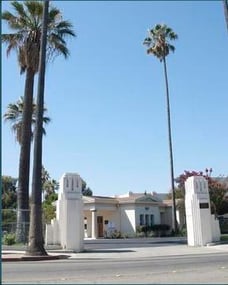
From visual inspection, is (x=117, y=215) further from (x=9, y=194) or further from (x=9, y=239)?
(x=9, y=194)

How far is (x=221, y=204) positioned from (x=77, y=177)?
94.4 feet

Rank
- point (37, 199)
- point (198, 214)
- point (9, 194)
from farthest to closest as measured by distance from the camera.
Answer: point (9, 194)
point (198, 214)
point (37, 199)

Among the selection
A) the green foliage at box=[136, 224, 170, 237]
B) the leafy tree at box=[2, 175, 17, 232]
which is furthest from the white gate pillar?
the leafy tree at box=[2, 175, 17, 232]

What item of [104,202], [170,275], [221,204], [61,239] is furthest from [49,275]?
[221,204]

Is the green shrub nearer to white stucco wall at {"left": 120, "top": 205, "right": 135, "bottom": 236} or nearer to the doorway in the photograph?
the doorway

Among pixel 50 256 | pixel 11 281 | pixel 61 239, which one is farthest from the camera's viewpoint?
pixel 61 239

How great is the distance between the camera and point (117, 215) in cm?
5422

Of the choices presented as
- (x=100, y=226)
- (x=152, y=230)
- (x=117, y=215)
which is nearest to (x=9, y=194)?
(x=117, y=215)

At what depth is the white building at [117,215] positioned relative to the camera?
171ft

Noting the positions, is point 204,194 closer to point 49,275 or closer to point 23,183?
point 23,183

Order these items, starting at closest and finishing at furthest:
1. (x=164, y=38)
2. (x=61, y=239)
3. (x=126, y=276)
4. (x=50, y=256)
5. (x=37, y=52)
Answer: (x=126, y=276), (x=50, y=256), (x=61, y=239), (x=37, y=52), (x=164, y=38)

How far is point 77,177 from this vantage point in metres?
29.4

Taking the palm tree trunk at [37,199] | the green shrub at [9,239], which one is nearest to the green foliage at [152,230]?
the green shrub at [9,239]

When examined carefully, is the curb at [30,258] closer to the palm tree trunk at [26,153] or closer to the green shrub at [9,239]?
the green shrub at [9,239]
